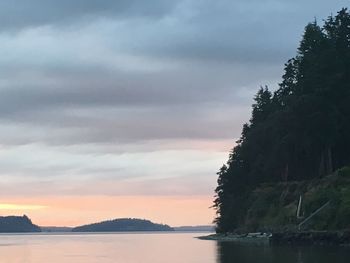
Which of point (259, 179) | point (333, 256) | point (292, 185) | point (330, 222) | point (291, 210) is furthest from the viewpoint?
point (259, 179)

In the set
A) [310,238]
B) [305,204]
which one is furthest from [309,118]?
[310,238]

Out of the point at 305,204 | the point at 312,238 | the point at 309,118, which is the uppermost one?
the point at 309,118

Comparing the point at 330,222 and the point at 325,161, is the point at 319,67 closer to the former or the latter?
the point at 325,161

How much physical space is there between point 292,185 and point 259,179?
92.0ft

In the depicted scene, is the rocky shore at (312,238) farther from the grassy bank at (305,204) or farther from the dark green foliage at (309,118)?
the dark green foliage at (309,118)

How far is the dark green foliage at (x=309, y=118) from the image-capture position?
7119 cm

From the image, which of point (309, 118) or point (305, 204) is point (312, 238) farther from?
point (309, 118)

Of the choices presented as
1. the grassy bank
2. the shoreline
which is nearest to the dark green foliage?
the grassy bank

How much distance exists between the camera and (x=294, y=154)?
84188 mm

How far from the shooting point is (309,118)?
7075cm

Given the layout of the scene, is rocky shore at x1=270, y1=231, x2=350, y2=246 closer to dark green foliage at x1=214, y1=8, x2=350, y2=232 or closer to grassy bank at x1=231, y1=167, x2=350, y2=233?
grassy bank at x1=231, y1=167, x2=350, y2=233

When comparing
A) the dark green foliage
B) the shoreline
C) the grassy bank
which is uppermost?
the dark green foliage

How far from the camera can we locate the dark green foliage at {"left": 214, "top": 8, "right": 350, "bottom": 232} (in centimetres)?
7119

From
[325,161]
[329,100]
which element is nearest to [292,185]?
[325,161]
